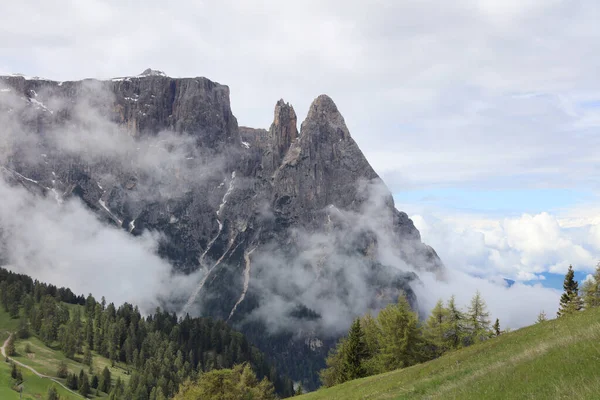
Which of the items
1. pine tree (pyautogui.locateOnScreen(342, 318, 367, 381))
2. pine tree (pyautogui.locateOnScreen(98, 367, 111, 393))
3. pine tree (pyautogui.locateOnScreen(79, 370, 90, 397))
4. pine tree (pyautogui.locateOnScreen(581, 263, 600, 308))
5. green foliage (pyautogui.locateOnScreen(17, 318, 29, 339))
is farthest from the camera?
green foliage (pyautogui.locateOnScreen(17, 318, 29, 339))

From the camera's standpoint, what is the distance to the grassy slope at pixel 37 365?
11968 centimetres

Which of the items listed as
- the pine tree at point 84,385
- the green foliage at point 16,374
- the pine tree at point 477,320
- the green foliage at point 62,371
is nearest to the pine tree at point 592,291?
the pine tree at point 477,320

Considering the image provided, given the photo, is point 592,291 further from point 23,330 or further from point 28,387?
point 23,330

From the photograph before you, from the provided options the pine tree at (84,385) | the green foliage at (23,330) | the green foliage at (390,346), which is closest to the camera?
the green foliage at (390,346)

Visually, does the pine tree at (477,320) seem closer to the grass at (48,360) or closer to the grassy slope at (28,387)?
the grassy slope at (28,387)

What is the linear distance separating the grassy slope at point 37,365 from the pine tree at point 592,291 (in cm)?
13169

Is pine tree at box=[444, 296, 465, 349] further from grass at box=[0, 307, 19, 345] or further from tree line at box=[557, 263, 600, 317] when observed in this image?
grass at box=[0, 307, 19, 345]

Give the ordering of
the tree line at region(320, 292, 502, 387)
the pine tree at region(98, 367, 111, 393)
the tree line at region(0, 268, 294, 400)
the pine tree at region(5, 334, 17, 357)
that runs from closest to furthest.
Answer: the tree line at region(320, 292, 502, 387), the pine tree at region(98, 367, 111, 393), the pine tree at region(5, 334, 17, 357), the tree line at region(0, 268, 294, 400)

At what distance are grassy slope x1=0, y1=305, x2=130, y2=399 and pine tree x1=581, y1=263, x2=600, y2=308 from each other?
131694mm

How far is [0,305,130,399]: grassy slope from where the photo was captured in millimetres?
119675

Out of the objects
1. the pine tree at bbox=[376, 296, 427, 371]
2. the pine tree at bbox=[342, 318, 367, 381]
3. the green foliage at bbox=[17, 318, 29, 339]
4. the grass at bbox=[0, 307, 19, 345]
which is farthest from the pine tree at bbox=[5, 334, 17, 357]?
the pine tree at bbox=[376, 296, 427, 371]

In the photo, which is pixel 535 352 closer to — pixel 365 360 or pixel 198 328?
pixel 365 360

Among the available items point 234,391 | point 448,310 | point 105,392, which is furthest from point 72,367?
point 448,310

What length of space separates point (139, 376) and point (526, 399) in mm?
153466
